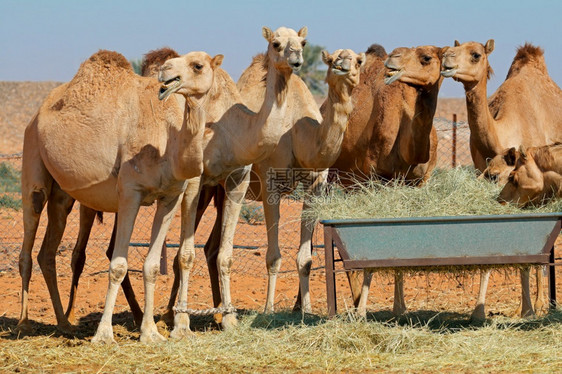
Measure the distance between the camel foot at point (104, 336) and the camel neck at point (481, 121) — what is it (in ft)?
13.0

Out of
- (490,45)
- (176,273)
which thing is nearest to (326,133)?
(490,45)

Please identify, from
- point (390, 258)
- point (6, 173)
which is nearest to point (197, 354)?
point (390, 258)

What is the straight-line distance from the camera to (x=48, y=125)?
7758mm

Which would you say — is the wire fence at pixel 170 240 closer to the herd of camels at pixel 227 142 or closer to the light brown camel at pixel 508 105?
the light brown camel at pixel 508 105

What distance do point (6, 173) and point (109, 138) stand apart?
46.7ft

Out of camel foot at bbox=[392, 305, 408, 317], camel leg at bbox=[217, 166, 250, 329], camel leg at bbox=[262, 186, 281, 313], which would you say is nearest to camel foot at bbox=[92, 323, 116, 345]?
camel leg at bbox=[217, 166, 250, 329]

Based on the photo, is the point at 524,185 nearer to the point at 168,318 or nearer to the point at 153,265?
the point at 153,265

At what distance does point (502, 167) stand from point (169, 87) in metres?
2.98

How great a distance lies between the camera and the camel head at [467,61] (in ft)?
26.1

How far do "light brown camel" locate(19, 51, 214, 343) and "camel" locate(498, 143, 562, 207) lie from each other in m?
2.64

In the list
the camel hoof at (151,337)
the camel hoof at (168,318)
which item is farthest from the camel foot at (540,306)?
the camel hoof at (151,337)

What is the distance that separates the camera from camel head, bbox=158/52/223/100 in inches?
253

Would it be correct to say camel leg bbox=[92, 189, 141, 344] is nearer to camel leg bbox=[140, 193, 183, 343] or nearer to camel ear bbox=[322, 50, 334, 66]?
camel leg bbox=[140, 193, 183, 343]

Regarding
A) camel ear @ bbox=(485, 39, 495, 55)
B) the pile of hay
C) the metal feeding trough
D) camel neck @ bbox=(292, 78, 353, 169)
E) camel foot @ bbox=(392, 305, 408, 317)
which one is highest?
camel ear @ bbox=(485, 39, 495, 55)
